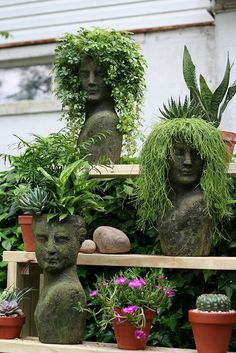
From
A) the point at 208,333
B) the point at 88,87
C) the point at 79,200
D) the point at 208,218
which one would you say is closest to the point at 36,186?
the point at 79,200

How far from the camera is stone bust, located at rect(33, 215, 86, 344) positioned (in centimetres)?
278

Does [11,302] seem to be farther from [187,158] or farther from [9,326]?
[187,158]

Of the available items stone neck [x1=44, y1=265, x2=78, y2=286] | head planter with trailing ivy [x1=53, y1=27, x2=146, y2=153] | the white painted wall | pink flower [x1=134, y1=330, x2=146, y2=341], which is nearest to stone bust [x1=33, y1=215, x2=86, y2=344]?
stone neck [x1=44, y1=265, x2=78, y2=286]

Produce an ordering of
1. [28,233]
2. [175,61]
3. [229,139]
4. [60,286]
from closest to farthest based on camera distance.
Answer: [60,286]
[229,139]
[28,233]
[175,61]

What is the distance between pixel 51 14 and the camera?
558 cm

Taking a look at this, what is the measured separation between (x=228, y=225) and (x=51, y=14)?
3.05 metres

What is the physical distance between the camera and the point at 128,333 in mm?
2734

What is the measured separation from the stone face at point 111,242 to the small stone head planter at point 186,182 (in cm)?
23

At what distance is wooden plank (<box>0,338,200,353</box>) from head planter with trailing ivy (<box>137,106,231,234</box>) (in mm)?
566

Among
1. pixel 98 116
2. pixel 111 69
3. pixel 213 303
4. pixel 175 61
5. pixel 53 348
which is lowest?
pixel 53 348

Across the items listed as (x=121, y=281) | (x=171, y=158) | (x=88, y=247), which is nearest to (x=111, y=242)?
(x=88, y=247)

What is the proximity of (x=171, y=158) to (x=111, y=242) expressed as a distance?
1.55ft

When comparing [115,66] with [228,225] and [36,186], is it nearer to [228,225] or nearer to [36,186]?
[36,186]

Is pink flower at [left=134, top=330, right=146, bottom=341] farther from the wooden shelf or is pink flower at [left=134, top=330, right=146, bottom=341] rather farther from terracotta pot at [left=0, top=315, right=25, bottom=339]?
the wooden shelf
